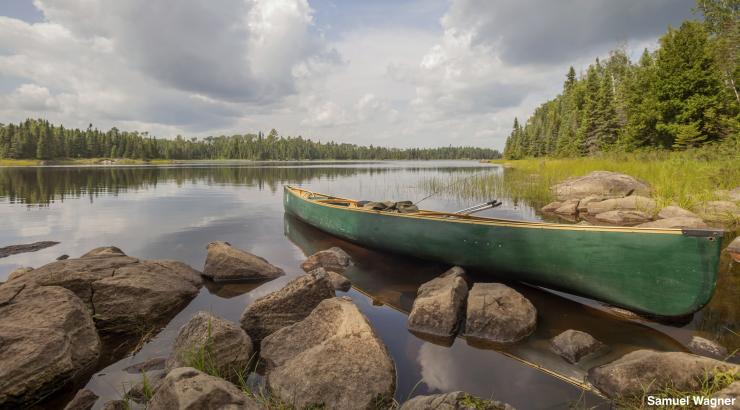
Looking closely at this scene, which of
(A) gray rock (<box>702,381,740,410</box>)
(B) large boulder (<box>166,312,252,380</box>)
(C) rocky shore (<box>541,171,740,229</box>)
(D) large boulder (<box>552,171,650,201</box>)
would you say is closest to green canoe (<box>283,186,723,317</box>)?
(A) gray rock (<box>702,381,740,410</box>)

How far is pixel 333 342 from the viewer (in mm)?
3691

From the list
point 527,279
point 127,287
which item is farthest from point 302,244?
point 527,279

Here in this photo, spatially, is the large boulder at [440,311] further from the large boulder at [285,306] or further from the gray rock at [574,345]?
the large boulder at [285,306]

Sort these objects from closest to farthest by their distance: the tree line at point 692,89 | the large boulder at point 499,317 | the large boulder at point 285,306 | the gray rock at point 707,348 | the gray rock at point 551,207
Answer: the gray rock at point 707,348
the large boulder at point 499,317
the large boulder at point 285,306
the gray rock at point 551,207
the tree line at point 692,89

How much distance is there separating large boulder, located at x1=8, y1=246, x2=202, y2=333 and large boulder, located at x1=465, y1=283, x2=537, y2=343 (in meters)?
4.73

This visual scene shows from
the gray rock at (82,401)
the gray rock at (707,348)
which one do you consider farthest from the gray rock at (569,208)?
the gray rock at (82,401)

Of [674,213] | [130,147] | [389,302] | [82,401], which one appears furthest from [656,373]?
[130,147]

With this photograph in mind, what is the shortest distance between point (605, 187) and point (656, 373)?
13.8 m

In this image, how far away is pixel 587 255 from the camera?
506cm

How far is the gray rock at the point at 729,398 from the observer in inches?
103

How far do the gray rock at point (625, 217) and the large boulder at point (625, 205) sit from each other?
43 centimetres

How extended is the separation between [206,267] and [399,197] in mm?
13870

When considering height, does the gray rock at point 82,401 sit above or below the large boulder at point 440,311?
below

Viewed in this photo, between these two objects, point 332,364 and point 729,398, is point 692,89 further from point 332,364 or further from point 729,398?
point 332,364
